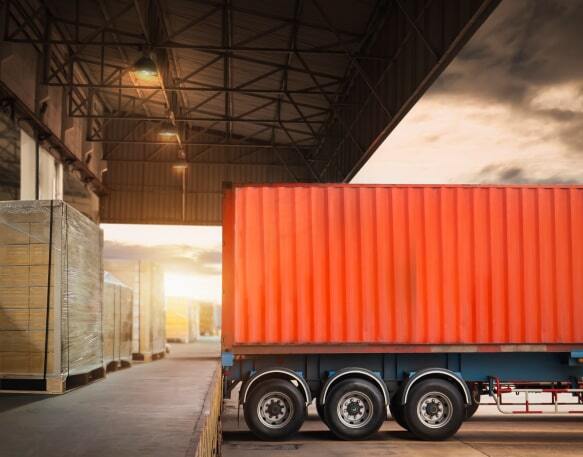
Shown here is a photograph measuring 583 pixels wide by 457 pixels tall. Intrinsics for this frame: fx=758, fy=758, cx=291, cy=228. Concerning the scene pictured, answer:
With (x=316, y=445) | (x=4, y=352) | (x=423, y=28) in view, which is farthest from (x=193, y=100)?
(x=316, y=445)

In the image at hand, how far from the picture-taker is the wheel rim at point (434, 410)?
30.6 feet

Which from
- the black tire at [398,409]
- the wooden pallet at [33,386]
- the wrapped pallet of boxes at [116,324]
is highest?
the wrapped pallet of boxes at [116,324]

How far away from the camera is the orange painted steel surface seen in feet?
31.3

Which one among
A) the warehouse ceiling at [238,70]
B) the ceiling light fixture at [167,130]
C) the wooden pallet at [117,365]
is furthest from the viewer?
the ceiling light fixture at [167,130]

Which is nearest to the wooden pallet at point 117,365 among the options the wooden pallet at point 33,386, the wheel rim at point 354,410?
the wooden pallet at point 33,386

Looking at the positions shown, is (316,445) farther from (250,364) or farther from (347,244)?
(347,244)

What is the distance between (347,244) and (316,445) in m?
2.50

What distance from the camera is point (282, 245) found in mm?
9641

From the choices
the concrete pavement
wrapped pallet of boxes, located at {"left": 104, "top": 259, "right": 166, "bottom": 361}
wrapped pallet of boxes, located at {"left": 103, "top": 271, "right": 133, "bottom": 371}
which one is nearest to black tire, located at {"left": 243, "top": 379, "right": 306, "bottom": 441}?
the concrete pavement

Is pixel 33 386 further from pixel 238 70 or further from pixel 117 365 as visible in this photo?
pixel 238 70

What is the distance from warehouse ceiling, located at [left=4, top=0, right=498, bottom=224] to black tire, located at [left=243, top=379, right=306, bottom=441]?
220 inches

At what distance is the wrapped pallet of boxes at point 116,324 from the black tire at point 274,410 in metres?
5.39

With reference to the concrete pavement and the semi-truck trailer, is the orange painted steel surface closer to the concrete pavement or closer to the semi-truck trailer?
the semi-truck trailer

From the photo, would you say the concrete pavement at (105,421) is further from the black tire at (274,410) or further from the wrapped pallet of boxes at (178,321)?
the wrapped pallet of boxes at (178,321)
